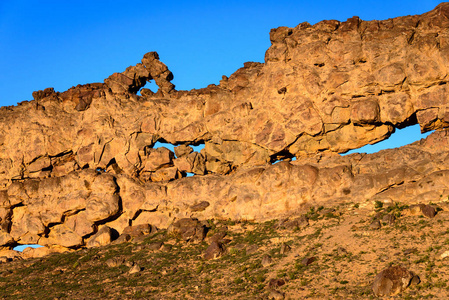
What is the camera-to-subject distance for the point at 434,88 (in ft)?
156

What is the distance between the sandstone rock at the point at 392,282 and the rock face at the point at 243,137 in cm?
1168

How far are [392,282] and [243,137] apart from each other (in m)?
24.9

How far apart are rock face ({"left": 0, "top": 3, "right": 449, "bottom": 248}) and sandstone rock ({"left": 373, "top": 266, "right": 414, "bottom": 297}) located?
11683mm

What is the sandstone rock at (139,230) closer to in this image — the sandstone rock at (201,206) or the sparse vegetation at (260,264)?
the sparse vegetation at (260,264)

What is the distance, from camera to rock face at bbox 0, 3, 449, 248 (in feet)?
156

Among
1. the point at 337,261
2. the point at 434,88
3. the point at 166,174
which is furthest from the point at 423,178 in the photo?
the point at 166,174

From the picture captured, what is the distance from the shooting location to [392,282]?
104ft

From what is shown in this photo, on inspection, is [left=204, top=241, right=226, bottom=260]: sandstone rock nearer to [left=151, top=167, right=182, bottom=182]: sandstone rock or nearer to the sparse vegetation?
the sparse vegetation

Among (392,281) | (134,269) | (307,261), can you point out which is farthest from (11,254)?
(392,281)

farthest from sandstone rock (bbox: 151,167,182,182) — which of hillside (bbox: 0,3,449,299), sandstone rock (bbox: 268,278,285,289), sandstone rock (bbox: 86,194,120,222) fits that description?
sandstone rock (bbox: 268,278,285,289)

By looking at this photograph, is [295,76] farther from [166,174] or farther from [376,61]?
[166,174]

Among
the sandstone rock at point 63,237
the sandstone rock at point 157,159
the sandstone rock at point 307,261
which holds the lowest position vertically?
the sandstone rock at point 307,261

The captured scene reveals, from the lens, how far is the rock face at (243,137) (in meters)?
47.5

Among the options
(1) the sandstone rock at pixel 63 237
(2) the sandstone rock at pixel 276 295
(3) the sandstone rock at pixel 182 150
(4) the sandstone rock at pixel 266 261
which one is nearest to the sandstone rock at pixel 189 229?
(3) the sandstone rock at pixel 182 150
